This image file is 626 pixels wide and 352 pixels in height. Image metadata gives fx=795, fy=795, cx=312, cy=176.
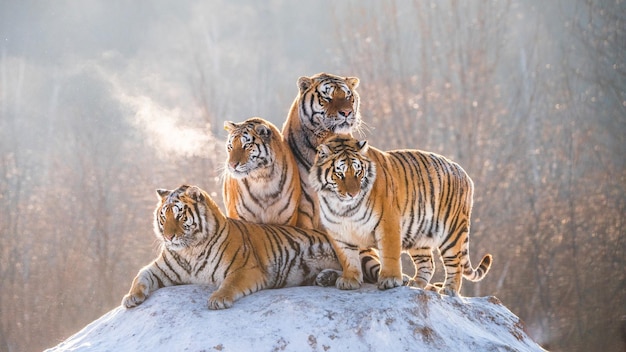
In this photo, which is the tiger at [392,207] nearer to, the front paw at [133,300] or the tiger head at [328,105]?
the tiger head at [328,105]

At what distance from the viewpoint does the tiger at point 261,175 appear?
457cm

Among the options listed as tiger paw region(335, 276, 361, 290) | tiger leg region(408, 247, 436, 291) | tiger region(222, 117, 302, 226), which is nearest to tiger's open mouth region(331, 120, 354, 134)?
tiger region(222, 117, 302, 226)

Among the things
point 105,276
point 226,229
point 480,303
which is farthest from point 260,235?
point 105,276

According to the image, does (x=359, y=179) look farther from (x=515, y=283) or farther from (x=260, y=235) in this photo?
(x=515, y=283)

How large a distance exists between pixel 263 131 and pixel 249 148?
0.15 metres

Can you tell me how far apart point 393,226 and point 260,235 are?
0.86 meters

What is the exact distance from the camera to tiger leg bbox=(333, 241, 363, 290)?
4.18m

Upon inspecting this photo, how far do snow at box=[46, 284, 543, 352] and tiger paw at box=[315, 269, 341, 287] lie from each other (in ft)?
0.42

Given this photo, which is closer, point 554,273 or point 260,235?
point 260,235

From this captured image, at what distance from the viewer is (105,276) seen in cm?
1224

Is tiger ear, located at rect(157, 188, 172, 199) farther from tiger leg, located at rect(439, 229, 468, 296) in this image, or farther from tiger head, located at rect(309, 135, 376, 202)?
tiger leg, located at rect(439, 229, 468, 296)

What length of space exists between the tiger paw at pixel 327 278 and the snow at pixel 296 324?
129 millimetres

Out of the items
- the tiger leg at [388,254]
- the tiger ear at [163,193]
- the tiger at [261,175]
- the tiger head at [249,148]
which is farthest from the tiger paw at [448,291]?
the tiger ear at [163,193]

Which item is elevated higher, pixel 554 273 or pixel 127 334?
pixel 127 334
